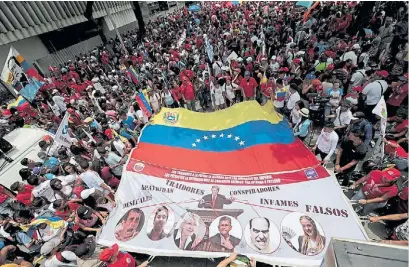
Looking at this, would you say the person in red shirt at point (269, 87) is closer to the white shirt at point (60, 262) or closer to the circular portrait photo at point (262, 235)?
the circular portrait photo at point (262, 235)

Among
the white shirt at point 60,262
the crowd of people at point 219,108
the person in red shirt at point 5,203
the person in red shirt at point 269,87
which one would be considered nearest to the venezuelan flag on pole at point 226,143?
the crowd of people at point 219,108

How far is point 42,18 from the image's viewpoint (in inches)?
738

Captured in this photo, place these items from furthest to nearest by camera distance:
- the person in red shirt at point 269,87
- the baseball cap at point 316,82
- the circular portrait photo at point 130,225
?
the person in red shirt at point 269,87, the baseball cap at point 316,82, the circular portrait photo at point 130,225

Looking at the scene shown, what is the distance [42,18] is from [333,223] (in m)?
23.9

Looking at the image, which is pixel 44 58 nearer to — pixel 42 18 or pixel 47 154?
pixel 42 18

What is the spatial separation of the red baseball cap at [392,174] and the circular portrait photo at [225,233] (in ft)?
8.89

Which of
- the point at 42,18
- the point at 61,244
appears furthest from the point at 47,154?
the point at 42,18

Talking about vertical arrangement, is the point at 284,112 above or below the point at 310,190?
below

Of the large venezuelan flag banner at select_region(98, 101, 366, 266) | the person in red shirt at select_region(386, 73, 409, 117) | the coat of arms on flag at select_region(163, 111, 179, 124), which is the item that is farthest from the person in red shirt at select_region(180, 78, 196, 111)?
the person in red shirt at select_region(386, 73, 409, 117)

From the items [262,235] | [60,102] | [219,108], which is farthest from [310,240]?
[60,102]

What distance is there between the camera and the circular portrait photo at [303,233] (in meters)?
3.53

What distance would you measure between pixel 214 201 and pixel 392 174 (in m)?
3.13

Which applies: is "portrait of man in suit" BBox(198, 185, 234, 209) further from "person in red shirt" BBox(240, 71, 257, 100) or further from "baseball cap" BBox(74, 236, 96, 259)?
"person in red shirt" BBox(240, 71, 257, 100)

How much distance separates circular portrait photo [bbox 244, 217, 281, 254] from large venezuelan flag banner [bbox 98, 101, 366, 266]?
0.6 inches
